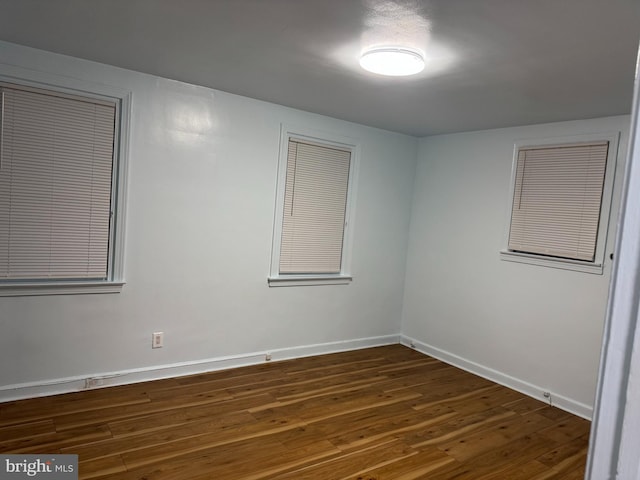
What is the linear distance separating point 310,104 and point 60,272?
2377mm

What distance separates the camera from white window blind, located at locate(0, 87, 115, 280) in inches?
120

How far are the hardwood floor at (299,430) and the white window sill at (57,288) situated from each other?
744 mm

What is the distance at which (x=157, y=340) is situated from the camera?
370 cm

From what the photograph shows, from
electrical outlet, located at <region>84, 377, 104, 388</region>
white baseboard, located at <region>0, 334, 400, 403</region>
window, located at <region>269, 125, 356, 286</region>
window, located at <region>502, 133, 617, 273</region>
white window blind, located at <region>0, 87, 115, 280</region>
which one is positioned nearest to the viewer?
white window blind, located at <region>0, 87, 115, 280</region>

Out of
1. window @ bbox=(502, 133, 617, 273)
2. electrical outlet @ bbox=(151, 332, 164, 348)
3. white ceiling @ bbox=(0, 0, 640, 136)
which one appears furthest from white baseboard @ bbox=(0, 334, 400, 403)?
white ceiling @ bbox=(0, 0, 640, 136)

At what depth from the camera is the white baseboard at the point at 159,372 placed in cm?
321

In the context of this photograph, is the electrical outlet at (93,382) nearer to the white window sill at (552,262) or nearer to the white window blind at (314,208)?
the white window blind at (314,208)

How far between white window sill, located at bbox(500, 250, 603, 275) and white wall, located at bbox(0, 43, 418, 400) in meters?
1.74

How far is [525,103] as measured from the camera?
11.2 ft

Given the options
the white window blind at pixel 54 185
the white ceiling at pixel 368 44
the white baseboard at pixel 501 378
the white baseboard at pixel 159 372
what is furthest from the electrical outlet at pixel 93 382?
the white baseboard at pixel 501 378

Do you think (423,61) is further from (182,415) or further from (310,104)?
(182,415)

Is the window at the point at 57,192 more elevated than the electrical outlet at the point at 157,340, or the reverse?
the window at the point at 57,192

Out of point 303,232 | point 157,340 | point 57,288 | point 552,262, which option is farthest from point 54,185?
point 552,262

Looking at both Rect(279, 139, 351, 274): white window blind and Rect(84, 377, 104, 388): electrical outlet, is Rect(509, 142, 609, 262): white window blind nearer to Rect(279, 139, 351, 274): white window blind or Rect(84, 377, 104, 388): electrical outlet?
Rect(279, 139, 351, 274): white window blind
